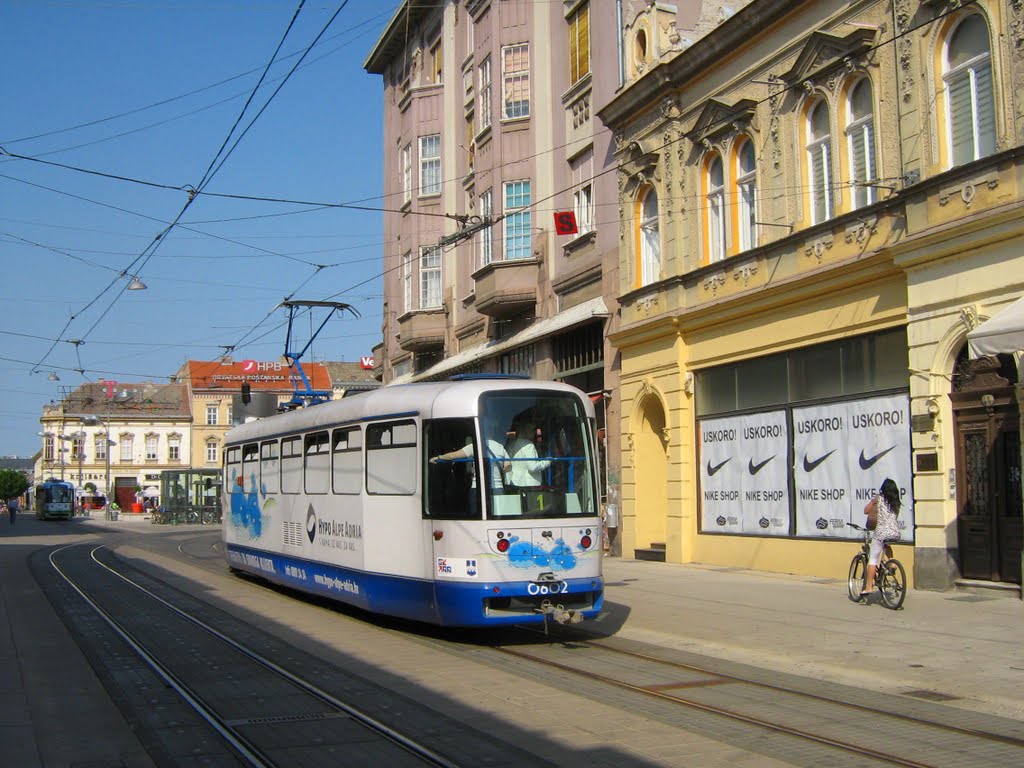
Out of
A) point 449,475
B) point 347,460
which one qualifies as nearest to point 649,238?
point 347,460

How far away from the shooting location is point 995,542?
50.4 ft

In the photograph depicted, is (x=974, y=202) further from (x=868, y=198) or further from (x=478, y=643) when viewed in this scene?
(x=478, y=643)

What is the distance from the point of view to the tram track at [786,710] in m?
7.51

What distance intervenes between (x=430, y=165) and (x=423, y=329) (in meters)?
5.80

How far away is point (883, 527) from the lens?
1498cm

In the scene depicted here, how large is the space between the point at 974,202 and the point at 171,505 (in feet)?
187

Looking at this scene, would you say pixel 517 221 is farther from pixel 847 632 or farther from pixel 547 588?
pixel 547 588

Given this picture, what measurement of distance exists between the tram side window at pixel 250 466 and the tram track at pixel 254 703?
4397 millimetres

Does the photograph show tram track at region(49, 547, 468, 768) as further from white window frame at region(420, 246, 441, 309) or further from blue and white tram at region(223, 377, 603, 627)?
white window frame at region(420, 246, 441, 309)

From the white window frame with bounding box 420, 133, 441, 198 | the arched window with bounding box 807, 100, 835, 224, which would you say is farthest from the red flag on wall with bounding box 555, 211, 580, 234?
the white window frame with bounding box 420, 133, 441, 198

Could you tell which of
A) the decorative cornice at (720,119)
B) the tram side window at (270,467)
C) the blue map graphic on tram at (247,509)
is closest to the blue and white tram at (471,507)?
the tram side window at (270,467)

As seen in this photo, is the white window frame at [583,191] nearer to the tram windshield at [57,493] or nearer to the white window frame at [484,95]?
the white window frame at [484,95]

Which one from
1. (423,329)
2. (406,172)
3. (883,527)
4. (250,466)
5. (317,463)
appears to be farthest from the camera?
(406,172)

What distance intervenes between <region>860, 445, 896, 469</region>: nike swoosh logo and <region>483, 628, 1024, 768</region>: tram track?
7.33 m
